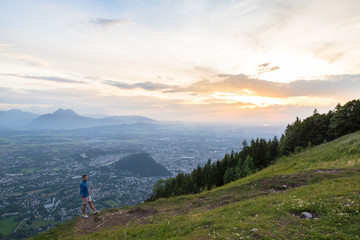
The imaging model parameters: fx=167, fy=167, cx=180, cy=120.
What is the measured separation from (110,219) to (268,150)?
50011mm

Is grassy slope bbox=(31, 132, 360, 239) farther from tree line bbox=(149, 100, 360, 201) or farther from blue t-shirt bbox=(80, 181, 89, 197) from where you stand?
tree line bbox=(149, 100, 360, 201)

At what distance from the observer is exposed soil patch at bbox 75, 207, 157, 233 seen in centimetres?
1471

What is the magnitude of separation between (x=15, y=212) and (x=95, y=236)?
80.4 metres

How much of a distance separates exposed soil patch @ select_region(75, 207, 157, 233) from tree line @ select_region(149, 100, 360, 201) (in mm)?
27960

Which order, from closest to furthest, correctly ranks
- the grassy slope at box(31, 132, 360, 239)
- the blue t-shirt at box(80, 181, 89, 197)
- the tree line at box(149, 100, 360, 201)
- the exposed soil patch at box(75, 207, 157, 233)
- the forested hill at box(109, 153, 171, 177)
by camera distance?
the grassy slope at box(31, 132, 360, 239) → the exposed soil patch at box(75, 207, 157, 233) → the blue t-shirt at box(80, 181, 89, 197) → the tree line at box(149, 100, 360, 201) → the forested hill at box(109, 153, 171, 177)

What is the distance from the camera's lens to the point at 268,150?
52312 millimetres

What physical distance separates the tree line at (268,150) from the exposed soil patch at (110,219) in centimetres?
2796

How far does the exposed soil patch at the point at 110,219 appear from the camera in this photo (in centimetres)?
1471

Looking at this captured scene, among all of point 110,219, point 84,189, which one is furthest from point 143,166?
point 110,219

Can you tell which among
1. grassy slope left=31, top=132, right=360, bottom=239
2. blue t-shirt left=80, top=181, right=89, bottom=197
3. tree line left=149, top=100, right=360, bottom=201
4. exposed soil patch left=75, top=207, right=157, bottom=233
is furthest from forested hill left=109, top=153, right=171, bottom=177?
grassy slope left=31, top=132, right=360, bottom=239

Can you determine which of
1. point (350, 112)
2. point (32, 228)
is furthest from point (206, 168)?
point (32, 228)

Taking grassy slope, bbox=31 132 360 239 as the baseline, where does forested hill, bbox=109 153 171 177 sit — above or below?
below

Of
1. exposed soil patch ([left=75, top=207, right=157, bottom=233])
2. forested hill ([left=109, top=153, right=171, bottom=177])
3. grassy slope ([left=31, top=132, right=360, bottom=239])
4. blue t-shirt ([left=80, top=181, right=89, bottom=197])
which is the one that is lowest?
forested hill ([left=109, top=153, right=171, bottom=177])

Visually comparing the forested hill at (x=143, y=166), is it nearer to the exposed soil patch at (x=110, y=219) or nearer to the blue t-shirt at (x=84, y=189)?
the exposed soil patch at (x=110, y=219)
